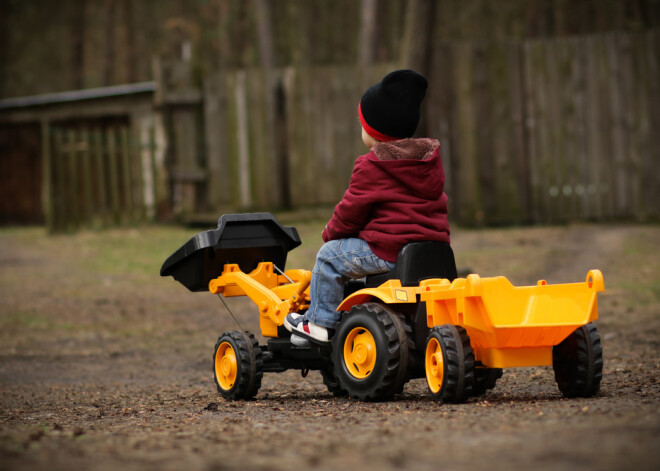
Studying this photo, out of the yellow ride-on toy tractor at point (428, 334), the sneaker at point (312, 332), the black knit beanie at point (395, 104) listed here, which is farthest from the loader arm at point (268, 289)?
the black knit beanie at point (395, 104)

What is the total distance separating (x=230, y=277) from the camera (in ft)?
18.1

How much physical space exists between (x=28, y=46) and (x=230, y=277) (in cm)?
4015

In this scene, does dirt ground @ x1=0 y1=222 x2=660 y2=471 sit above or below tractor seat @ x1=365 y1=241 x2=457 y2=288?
below

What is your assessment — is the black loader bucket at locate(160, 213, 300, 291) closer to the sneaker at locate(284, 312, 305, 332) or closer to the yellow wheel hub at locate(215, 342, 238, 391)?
the yellow wheel hub at locate(215, 342, 238, 391)

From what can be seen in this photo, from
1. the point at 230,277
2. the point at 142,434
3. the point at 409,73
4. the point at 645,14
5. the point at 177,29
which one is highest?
the point at 177,29

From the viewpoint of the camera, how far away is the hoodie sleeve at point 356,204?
185 inches

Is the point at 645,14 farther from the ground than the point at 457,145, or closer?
farther from the ground

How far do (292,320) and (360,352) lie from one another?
0.56 metres

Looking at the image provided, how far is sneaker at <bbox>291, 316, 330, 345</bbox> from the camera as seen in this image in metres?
4.93

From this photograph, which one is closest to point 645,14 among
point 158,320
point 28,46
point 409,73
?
point 158,320

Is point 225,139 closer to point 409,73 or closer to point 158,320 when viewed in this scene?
point 158,320

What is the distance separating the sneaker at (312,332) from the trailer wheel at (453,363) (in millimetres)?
804

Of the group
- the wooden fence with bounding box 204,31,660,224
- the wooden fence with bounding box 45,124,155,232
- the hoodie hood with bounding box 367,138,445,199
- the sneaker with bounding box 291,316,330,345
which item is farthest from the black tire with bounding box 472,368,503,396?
the wooden fence with bounding box 45,124,155,232

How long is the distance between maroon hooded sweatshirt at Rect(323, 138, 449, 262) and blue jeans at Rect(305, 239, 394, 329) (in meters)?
0.05
